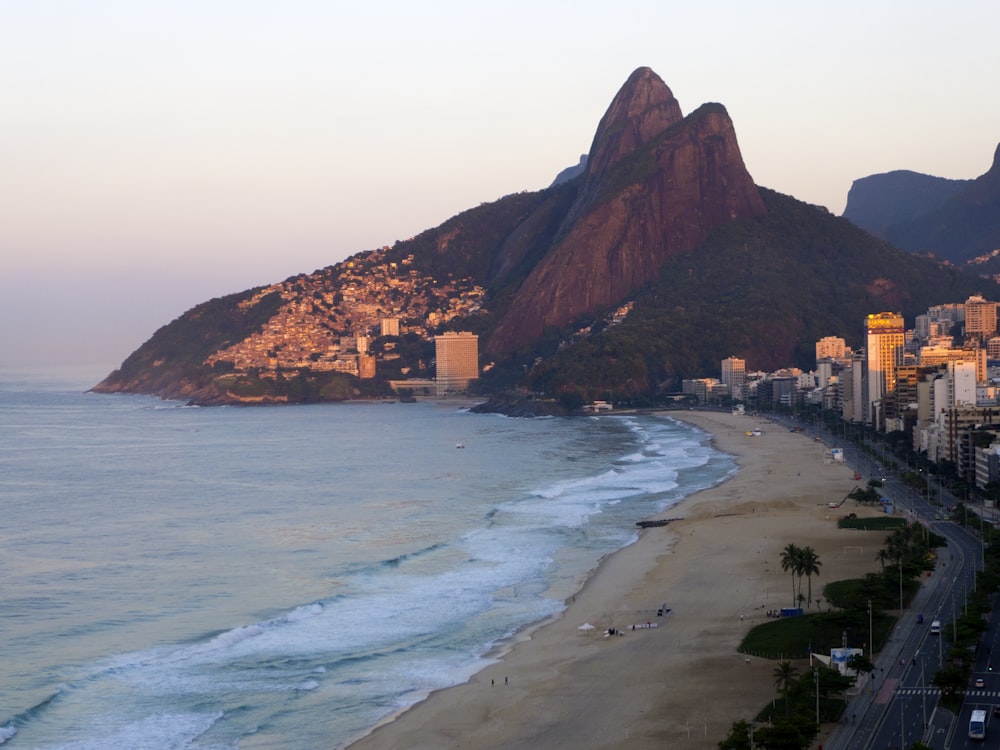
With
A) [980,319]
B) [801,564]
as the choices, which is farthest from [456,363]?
[801,564]

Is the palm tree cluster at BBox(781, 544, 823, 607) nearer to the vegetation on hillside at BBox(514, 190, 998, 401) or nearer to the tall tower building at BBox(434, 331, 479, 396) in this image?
the vegetation on hillside at BBox(514, 190, 998, 401)

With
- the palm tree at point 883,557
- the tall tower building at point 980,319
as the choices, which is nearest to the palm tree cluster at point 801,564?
the palm tree at point 883,557

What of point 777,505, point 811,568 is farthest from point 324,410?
point 811,568

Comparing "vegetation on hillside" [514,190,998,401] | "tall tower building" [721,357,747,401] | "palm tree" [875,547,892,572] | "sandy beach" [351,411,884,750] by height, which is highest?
"vegetation on hillside" [514,190,998,401]

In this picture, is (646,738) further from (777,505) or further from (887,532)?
(777,505)

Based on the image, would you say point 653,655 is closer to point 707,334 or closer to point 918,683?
point 918,683

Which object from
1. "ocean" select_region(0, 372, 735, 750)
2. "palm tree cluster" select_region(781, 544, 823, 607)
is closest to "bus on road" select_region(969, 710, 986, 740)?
"palm tree cluster" select_region(781, 544, 823, 607)
